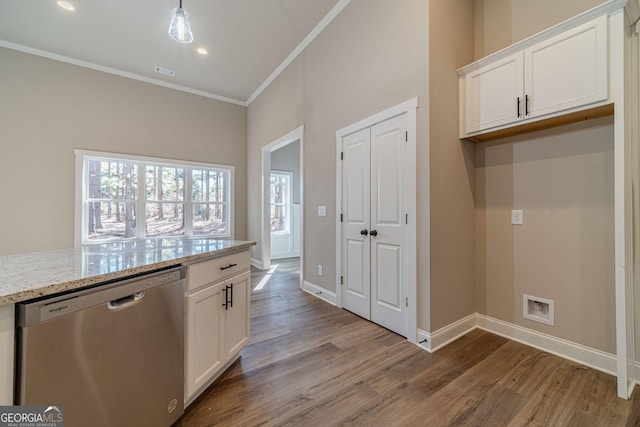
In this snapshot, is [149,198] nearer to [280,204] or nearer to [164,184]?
[164,184]

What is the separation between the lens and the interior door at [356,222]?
105 inches

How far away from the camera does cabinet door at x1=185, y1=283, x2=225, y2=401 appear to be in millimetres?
1404

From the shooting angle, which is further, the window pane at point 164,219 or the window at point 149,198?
the window pane at point 164,219

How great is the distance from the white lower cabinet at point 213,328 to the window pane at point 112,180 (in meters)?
3.87

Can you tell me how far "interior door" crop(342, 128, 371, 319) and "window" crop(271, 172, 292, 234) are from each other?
11.7 feet

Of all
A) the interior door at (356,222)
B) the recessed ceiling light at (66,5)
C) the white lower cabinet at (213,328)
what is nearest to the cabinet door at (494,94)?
the interior door at (356,222)

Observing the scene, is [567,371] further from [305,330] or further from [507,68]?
[507,68]

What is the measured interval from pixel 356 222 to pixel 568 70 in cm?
201

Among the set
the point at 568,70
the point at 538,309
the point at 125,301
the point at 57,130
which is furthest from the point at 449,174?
the point at 57,130

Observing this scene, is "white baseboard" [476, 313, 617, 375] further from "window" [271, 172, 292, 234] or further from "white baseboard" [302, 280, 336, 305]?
"window" [271, 172, 292, 234]

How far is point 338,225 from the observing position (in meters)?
3.03

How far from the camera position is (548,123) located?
197cm

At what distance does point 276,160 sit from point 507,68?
485 cm

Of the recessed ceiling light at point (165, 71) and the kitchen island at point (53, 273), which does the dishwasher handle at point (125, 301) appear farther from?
the recessed ceiling light at point (165, 71)
